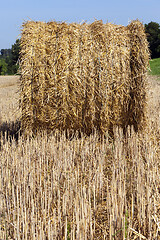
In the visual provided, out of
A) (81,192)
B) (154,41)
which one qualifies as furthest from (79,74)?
(154,41)

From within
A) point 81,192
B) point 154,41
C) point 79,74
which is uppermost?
point 154,41

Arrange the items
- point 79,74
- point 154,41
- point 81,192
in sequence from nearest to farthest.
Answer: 1. point 81,192
2. point 79,74
3. point 154,41

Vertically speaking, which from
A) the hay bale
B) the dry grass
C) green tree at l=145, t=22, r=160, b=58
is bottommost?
the dry grass

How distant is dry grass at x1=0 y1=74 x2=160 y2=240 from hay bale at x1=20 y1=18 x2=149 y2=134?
1.17 ft

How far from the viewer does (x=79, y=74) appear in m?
4.99

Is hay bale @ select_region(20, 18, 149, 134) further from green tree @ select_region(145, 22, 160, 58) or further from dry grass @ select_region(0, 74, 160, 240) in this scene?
green tree @ select_region(145, 22, 160, 58)

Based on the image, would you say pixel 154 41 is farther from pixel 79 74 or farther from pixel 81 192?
pixel 81 192

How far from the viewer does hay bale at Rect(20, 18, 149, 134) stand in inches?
197

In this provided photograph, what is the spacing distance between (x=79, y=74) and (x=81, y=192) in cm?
252

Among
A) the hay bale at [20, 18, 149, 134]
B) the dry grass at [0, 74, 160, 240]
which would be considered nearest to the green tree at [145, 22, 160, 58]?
the dry grass at [0, 74, 160, 240]

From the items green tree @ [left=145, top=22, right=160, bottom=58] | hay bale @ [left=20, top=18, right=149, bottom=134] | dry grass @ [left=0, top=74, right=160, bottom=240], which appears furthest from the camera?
green tree @ [left=145, top=22, right=160, bottom=58]

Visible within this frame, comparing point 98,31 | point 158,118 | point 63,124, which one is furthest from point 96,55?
point 158,118

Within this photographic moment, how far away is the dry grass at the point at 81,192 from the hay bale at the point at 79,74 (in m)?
0.36

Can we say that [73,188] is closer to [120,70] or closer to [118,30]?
[120,70]
